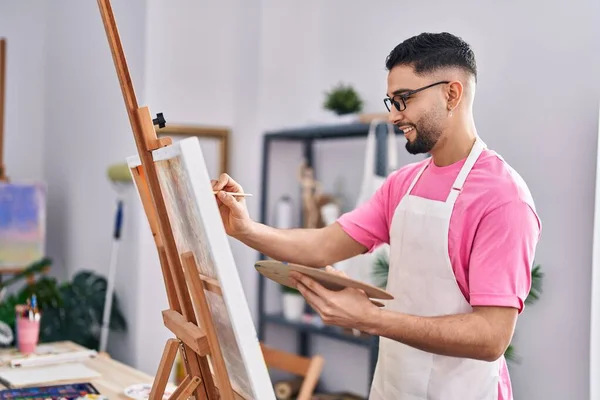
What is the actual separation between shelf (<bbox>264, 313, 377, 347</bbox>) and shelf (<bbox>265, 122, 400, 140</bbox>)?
2.88 feet

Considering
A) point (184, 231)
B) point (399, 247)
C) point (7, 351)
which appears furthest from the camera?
point (7, 351)

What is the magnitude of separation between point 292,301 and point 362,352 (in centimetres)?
42

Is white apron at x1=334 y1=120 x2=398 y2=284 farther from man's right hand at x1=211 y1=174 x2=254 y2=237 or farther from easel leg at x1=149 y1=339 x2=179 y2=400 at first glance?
easel leg at x1=149 y1=339 x2=179 y2=400

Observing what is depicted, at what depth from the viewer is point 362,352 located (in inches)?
140

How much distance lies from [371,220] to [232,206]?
0.42 m

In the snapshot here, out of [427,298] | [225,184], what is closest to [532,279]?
[427,298]

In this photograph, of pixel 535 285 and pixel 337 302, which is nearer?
pixel 337 302

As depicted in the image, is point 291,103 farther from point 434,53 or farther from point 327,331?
point 434,53

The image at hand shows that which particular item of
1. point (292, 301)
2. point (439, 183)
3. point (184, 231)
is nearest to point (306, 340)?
point (292, 301)

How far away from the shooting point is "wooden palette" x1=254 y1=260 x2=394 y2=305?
127 centimetres

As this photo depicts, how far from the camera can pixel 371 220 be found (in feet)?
6.63

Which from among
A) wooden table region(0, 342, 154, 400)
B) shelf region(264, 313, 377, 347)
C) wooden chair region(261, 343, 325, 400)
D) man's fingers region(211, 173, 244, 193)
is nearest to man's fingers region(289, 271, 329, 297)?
man's fingers region(211, 173, 244, 193)

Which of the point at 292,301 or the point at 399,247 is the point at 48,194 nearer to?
the point at 292,301

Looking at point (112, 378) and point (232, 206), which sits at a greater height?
point (232, 206)
